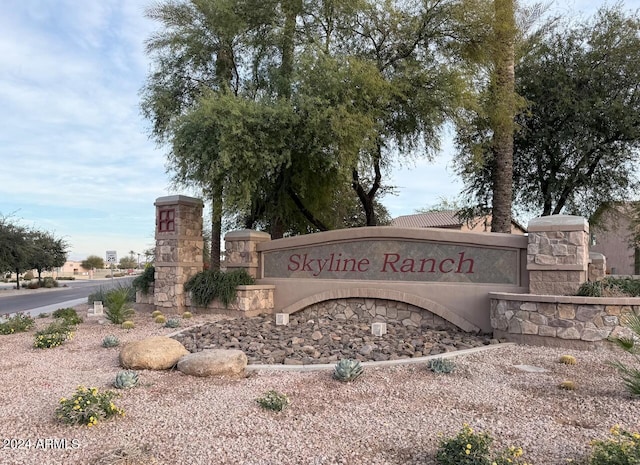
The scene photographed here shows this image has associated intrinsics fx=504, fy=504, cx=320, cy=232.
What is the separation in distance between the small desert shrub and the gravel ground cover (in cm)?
23

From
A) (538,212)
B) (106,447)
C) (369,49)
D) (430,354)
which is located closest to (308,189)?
(369,49)

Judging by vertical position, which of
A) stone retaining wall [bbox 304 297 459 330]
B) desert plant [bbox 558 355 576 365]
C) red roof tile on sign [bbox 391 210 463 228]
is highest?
red roof tile on sign [bbox 391 210 463 228]

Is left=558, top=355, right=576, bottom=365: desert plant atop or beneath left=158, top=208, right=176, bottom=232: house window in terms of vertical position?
beneath

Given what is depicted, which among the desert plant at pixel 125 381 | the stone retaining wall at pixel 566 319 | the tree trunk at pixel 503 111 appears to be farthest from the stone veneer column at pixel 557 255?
the desert plant at pixel 125 381

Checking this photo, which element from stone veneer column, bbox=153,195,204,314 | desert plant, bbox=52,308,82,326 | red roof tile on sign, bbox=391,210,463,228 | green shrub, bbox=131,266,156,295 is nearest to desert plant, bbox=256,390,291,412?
desert plant, bbox=52,308,82,326

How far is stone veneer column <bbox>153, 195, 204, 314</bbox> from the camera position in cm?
1248

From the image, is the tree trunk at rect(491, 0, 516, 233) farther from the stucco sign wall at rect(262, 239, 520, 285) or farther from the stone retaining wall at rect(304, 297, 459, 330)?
the stone retaining wall at rect(304, 297, 459, 330)

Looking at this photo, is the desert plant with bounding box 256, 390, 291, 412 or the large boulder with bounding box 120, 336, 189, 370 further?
the large boulder with bounding box 120, 336, 189, 370

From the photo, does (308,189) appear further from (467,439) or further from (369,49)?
(467,439)

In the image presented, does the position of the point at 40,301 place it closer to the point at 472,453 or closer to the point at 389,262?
the point at 389,262

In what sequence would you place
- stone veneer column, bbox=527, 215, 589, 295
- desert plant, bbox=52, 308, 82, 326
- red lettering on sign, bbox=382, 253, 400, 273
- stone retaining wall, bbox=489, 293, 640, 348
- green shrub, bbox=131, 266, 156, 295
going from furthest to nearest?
green shrub, bbox=131, 266, 156, 295 → desert plant, bbox=52, 308, 82, 326 → red lettering on sign, bbox=382, 253, 400, 273 → stone veneer column, bbox=527, 215, 589, 295 → stone retaining wall, bbox=489, 293, 640, 348

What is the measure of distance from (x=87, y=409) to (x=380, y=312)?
7038 millimetres

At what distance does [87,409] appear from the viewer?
189 inches

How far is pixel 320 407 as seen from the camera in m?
5.33
